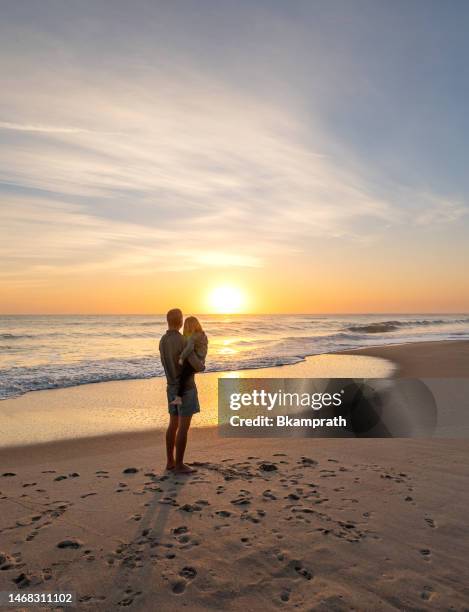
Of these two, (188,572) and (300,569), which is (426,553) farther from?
(188,572)

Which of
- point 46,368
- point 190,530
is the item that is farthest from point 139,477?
point 46,368

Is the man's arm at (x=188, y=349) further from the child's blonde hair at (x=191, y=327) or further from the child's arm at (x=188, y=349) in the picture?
the child's blonde hair at (x=191, y=327)

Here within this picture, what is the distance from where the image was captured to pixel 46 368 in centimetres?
1867

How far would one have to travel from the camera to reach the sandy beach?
3617 millimetres

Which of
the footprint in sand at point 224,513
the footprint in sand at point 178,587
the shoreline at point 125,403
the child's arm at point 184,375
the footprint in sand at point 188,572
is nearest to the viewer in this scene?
the footprint in sand at point 178,587

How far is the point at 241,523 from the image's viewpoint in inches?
186

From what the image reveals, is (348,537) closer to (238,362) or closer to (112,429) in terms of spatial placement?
(112,429)

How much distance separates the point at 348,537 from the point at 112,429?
604cm

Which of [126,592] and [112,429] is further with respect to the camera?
[112,429]

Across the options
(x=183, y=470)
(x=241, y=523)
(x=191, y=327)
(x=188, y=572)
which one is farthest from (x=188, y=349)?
(x=188, y=572)

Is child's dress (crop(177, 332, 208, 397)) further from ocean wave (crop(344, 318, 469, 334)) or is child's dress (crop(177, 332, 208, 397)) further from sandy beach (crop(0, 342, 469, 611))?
ocean wave (crop(344, 318, 469, 334))

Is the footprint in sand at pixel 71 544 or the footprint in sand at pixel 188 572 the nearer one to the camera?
the footprint in sand at pixel 188 572

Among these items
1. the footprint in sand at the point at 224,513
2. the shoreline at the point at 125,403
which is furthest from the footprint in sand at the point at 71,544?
the shoreline at the point at 125,403

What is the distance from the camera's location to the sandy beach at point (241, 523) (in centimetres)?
362
